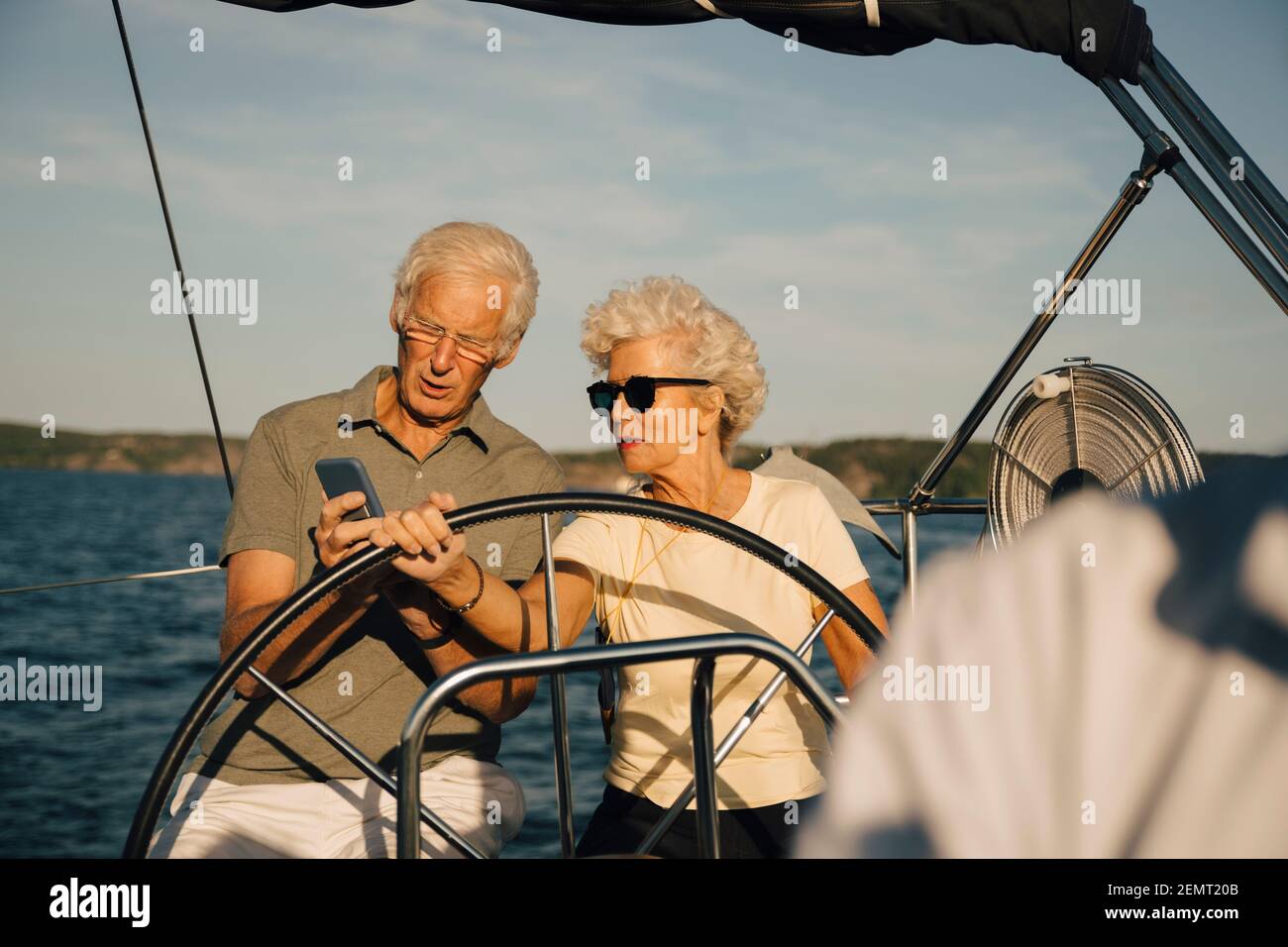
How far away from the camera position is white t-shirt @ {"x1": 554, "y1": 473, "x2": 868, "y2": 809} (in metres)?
1.94

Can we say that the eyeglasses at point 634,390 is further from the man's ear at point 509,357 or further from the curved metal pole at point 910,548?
the curved metal pole at point 910,548

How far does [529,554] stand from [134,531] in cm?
4485

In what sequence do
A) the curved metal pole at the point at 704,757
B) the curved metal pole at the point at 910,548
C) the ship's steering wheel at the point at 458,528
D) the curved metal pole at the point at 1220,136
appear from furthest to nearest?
the curved metal pole at the point at 910,548 → the curved metal pole at the point at 1220,136 → the ship's steering wheel at the point at 458,528 → the curved metal pole at the point at 704,757

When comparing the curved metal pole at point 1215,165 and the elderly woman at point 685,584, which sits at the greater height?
the curved metal pole at point 1215,165

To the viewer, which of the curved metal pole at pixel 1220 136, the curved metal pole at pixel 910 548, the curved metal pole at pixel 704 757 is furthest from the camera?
the curved metal pole at pixel 910 548

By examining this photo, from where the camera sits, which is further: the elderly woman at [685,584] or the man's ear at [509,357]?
the man's ear at [509,357]

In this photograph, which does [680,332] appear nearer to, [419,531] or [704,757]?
[419,531]

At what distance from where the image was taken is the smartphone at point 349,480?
1.51 metres

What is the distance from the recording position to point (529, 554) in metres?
2.03

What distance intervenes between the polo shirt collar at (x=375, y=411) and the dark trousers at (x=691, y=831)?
742mm

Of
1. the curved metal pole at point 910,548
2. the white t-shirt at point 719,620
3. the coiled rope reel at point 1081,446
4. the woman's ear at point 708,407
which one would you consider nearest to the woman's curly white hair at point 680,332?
the woman's ear at point 708,407

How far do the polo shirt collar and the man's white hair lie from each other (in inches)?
5.0

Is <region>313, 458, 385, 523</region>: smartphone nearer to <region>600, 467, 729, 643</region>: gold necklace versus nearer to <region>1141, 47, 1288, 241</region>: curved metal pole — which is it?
<region>600, 467, 729, 643</region>: gold necklace

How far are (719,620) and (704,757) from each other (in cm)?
95
